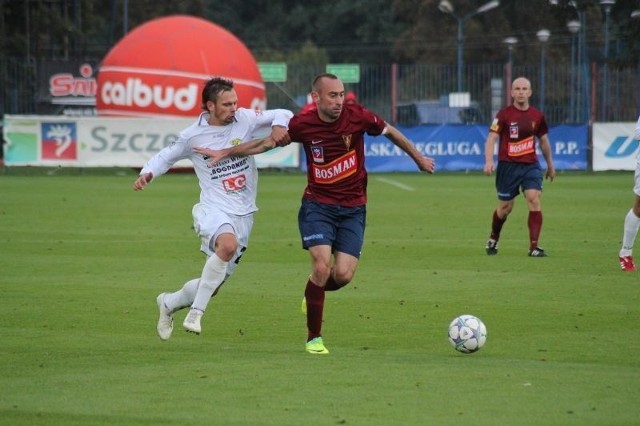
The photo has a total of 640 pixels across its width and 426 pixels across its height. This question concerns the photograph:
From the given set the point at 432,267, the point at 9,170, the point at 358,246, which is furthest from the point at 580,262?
the point at 9,170

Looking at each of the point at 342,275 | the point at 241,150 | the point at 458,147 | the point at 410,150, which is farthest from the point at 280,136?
the point at 458,147

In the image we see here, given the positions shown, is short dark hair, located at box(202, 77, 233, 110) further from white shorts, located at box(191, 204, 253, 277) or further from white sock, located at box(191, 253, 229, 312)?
white sock, located at box(191, 253, 229, 312)

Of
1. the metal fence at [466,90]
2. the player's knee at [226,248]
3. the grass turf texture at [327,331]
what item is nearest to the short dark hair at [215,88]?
the player's knee at [226,248]

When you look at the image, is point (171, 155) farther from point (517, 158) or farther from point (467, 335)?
point (517, 158)

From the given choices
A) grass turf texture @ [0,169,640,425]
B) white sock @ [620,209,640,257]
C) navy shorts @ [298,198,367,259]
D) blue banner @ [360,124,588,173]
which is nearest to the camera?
grass turf texture @ [0,169,640,425]

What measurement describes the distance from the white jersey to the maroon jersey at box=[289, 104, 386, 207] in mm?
330

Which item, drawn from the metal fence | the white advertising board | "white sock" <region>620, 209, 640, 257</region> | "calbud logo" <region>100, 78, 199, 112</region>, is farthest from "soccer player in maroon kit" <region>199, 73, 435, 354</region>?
the metal fence

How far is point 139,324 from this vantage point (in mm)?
11789

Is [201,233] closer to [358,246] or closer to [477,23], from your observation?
[358,246]

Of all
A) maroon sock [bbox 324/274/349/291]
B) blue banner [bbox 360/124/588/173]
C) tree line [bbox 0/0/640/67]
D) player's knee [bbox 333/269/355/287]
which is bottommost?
blue banner [bbox 360/124/588/173]

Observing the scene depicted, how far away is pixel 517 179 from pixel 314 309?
27.5 ft

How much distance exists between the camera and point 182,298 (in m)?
10.9

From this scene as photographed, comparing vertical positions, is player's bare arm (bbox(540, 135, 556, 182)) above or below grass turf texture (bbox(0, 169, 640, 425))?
above

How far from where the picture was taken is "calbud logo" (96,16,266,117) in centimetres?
3812
